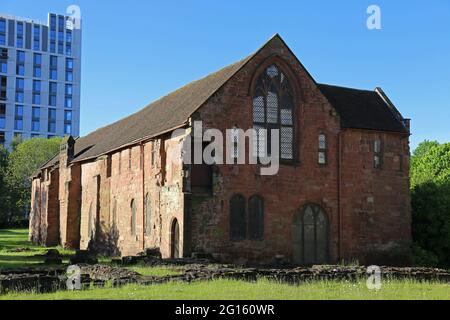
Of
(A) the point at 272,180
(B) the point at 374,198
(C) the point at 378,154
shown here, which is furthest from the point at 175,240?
(C) the point at 378,154

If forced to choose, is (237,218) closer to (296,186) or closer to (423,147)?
(296,186)

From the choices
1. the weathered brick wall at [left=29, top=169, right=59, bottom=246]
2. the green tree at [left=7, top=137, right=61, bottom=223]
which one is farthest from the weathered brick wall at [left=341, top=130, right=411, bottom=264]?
the green tree at [left=7, top=137, right=61, bottom=223]

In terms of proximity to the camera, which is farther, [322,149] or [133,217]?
[133,217]

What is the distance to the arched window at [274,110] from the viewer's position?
32062mm

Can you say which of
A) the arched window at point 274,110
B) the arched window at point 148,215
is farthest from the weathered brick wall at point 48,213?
the arched window at point 274,110

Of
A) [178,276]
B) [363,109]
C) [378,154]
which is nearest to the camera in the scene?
[178,276]

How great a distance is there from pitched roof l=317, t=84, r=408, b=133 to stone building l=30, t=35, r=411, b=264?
0.10 metres

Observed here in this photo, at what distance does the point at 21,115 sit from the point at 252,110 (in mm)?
97724

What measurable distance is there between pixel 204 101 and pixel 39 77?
101 m

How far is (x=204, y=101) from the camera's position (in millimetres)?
30391

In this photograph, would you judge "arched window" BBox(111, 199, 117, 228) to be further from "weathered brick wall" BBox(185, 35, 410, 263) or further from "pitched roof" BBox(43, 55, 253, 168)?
"weathered brick wall" BBox(185, 35, 410, 263)

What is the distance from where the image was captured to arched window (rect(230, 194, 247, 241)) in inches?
1208
